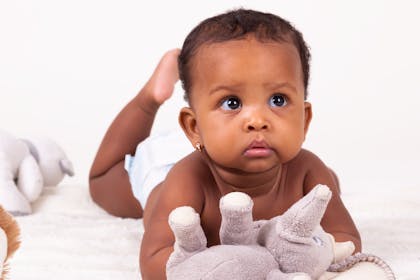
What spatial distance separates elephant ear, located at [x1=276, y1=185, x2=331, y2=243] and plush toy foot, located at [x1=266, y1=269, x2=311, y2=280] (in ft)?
0.17

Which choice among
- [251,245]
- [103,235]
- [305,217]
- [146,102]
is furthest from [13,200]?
[305,217]

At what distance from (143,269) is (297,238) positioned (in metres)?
0.37

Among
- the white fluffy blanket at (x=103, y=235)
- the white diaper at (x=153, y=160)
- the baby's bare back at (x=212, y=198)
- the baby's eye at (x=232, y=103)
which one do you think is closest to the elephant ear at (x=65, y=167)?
the white fluffy blanket at (x=103, y=235)

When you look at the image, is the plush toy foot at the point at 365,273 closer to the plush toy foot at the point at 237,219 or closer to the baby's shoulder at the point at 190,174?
the plush toy foot at the point at 237,219

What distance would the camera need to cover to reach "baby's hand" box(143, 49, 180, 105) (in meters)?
2.20

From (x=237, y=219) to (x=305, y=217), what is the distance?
0.31 feet

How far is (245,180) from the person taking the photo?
1.54 m

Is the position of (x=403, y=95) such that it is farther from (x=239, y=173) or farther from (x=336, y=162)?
(x=239, y=173)

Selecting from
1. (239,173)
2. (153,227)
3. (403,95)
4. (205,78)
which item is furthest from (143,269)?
(403,95)

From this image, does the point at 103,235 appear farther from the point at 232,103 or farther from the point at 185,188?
Answer: the point at 232,103

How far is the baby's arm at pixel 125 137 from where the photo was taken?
220 centimetres

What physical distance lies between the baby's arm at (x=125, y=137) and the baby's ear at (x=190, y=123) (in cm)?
66

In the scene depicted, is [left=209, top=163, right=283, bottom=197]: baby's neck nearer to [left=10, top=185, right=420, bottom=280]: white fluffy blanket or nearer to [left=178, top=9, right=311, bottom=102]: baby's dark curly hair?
[left=178, top=9, right=311, bottom=102]: baby's dark curly hair

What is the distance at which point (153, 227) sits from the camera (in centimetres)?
153
